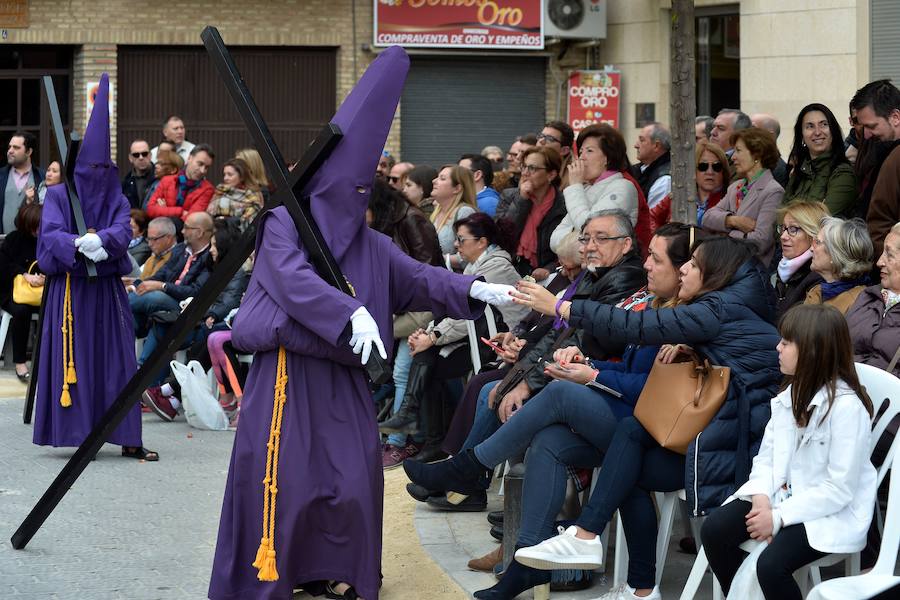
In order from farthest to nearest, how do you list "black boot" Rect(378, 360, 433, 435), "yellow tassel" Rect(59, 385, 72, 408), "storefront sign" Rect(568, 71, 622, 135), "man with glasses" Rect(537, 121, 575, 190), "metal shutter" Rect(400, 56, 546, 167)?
"metal shutter" Rect(400, 56, 546, 167)
"storefront sign" Rect(568, 71, 622, 135)
"man with glasses" Rect(537, 121, 575, 190)
"yellow tassel" Rect(59, 385, 72, 408)
"black boot" Rect(378, 360, 433, 435)

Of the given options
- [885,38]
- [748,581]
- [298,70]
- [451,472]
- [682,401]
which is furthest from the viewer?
[298,70]

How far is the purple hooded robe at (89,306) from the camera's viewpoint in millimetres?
9461

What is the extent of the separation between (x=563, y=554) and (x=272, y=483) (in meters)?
1.22

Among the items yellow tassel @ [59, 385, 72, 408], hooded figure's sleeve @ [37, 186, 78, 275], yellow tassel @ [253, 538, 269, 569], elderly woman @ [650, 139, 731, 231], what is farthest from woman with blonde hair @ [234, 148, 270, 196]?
yellow tassel @ [253, 538, 269, 569]

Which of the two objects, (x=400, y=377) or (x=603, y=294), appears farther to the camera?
(x=400, y=377)

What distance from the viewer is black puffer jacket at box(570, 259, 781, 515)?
5.46m

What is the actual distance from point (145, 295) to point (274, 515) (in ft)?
21.8

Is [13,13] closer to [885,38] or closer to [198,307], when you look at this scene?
[885,38]

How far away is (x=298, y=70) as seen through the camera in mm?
20875

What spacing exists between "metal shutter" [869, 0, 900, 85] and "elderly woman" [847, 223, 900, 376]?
11375 millimetres

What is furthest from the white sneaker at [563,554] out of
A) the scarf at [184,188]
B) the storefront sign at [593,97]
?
the storefront sign at [593,97]

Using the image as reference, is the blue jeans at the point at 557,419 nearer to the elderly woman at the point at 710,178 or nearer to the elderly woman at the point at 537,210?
the elderly woman at the point at 537,210

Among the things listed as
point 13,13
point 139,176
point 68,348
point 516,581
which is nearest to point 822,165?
point 516,581

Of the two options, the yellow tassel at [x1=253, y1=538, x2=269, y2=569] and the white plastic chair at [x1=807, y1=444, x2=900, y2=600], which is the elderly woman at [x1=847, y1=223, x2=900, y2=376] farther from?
the yellow tassel at [x1=253, y1=538, x2=269, y2=569]
